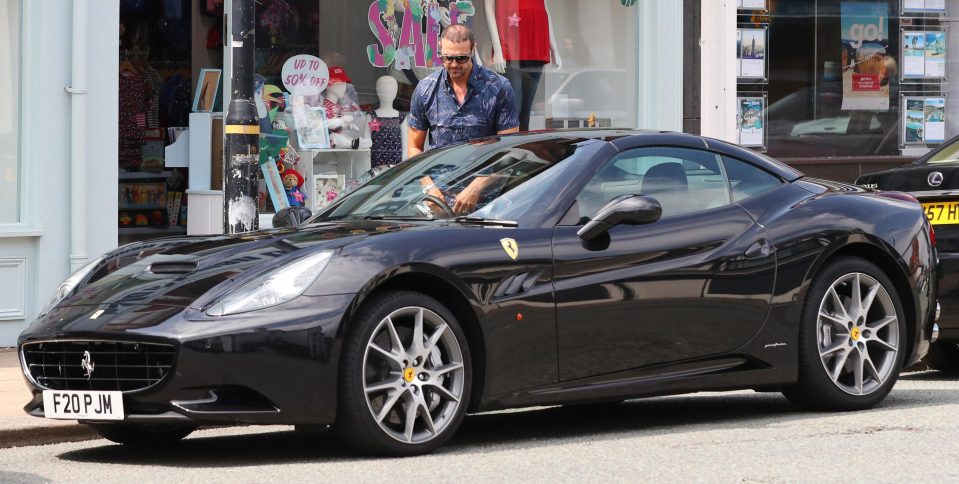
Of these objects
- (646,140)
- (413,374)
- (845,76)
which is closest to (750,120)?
(845,76)

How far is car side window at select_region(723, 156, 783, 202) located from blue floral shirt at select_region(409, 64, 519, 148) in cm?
189

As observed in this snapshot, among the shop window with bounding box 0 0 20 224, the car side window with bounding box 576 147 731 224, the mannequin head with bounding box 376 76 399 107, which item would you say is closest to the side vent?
the car side window with bounding box 576 147 731 224

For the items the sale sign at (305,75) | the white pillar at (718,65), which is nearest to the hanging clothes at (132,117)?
the sale sign at (305,75)

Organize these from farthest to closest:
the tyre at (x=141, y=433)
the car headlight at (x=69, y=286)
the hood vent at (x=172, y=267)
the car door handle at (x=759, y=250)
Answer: the car door handle at (x=759, y=250) < the tyre at (x=141, y=433) < the car headlight at (x=69, y=286) < the hood vent at (x=172, y=267)

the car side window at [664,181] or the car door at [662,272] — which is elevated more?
the car side window at [664,181]

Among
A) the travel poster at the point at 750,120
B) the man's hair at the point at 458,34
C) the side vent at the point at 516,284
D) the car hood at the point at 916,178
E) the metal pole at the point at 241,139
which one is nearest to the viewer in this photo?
the side vent at the point at 516,284

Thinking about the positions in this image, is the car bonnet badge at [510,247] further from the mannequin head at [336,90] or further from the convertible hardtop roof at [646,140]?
the mannequin head at [336,90]

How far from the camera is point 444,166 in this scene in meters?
7.67

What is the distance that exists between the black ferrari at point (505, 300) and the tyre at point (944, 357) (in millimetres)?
2330

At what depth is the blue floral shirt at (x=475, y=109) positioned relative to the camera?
31.2 ft

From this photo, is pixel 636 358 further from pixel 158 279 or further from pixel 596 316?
pixel 158 279

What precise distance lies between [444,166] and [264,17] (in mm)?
6380

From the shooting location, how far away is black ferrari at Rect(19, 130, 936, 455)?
614cm

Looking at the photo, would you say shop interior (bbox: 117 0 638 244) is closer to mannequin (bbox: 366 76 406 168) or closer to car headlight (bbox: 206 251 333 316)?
mannequin (bbox: 366 76 406 168)
